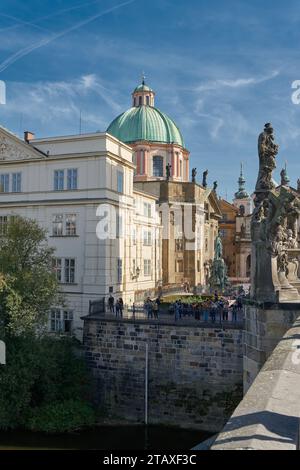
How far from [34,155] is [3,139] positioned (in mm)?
2522

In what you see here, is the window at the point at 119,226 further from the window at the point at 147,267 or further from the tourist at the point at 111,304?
the window at the point at 147,267

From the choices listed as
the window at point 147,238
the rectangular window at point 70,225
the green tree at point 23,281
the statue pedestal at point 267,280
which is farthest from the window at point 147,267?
the statue pedestal at point 267,280

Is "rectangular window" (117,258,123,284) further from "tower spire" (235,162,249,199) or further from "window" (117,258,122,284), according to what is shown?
"tower spire" (235,162,249,199)

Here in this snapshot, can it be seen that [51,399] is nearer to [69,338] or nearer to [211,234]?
[69,338]

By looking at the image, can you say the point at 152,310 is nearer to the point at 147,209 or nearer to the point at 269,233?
the point at 269,233

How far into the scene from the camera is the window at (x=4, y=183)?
1239 inches

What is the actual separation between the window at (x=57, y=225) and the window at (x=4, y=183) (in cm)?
391

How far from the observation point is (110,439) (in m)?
22.2

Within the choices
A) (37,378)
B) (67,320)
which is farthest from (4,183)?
(37,378)

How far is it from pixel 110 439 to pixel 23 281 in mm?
8042

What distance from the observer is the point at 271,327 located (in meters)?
13.9

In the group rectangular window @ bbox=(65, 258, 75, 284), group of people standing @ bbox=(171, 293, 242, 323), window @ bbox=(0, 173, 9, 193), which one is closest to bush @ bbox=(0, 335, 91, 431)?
→ rectangular window @ bbox=(65, 258, 75, 284)

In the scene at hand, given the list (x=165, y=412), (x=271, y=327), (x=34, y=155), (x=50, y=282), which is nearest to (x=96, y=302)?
(x=50, y=282)

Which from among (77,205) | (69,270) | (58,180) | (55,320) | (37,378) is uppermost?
(58,180)
